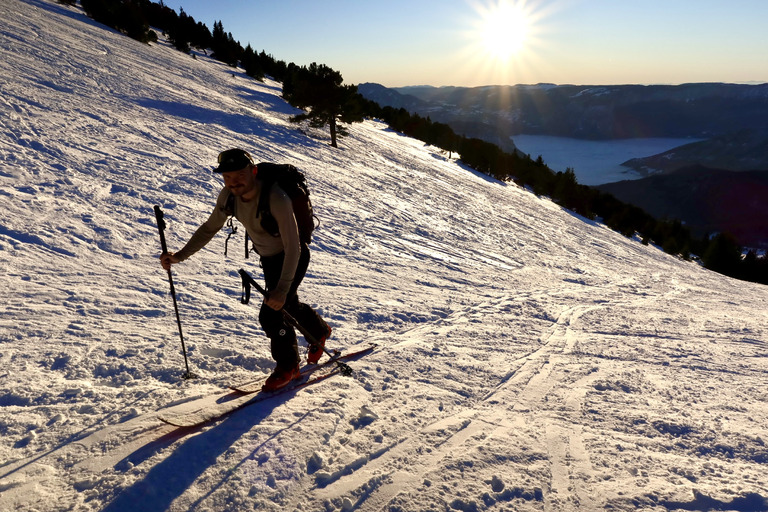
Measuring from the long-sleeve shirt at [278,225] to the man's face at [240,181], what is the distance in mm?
76

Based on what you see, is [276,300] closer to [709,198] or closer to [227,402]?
[227,402]

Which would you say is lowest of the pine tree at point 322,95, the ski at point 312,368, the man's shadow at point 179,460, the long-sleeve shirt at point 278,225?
the man's shadow at point 179,460

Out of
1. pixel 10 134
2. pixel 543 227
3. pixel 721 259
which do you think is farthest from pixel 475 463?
pixel 721 259

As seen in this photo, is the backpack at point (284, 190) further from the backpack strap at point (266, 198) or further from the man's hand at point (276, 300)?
the man's hand at point (276, 300)

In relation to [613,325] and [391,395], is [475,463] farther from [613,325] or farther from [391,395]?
[613,325]

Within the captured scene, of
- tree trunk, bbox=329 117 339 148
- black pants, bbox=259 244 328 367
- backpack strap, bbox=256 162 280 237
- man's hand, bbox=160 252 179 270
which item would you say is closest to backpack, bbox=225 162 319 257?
backpack strap, bbox=256 162 280 237

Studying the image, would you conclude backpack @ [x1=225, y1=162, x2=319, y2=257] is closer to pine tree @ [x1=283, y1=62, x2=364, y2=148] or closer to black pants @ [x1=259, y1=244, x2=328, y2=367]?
black pants @ [x1=259, y1=244, x2=328, y2=367]

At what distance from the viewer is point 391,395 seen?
13.0 feet

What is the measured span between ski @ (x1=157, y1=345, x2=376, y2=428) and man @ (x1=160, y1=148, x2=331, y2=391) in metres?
0.10

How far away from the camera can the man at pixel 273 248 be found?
3008 mm

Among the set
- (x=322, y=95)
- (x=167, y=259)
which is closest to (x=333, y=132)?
(x=322, y=95)

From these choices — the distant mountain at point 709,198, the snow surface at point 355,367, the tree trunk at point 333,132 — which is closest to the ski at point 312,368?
the snow surface at point 355,367

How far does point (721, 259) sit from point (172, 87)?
2335 inches

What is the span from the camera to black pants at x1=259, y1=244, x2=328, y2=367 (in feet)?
11.4
